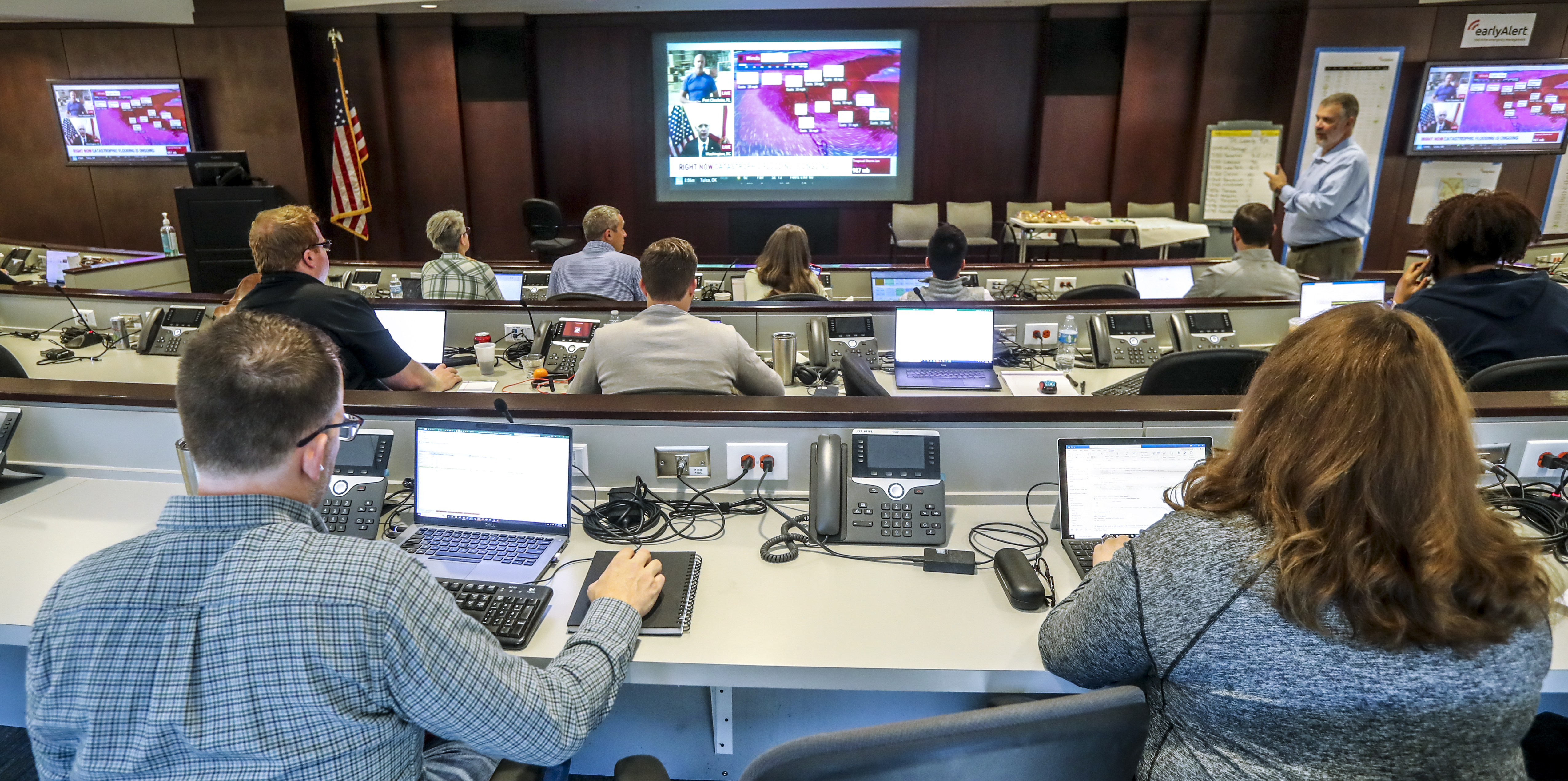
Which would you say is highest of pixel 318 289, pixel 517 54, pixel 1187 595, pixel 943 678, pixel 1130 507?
pixel 517 54

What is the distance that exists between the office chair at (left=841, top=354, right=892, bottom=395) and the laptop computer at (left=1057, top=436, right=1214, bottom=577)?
1.58 ft

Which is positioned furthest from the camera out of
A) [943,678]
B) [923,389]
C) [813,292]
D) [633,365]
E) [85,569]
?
[813,292]

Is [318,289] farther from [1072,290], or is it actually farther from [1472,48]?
[1472,48]

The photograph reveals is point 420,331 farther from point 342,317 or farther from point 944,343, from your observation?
point 944,343

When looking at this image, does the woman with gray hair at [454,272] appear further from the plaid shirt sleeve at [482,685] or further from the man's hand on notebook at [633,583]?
the plaid shirt sleeve at [482,685]

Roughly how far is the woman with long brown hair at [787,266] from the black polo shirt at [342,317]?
1.82 meters

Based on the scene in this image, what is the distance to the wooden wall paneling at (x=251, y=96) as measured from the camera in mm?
7258

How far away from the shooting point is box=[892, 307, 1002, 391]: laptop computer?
10.3 ft

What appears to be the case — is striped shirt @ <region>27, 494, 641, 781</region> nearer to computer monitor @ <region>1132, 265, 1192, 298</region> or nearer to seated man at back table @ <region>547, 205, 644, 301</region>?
seated man at back table @ <region>547, 205, 644, 301</region>

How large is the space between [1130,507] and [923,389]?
1365 millimetres

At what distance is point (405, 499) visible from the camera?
74.1 inches

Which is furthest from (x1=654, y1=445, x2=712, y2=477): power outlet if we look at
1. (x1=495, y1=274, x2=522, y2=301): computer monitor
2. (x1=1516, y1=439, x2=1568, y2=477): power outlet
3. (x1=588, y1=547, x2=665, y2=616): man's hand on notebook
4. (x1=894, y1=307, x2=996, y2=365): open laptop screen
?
(x1=495, y1=274, x2=522, y2=301): computer monitor

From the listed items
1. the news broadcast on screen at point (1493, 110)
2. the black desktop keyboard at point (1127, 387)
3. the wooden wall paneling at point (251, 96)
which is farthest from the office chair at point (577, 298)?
the news broadcast on screen at point (1493, 110)

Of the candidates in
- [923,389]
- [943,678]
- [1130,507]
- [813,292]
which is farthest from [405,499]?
[813,292]
